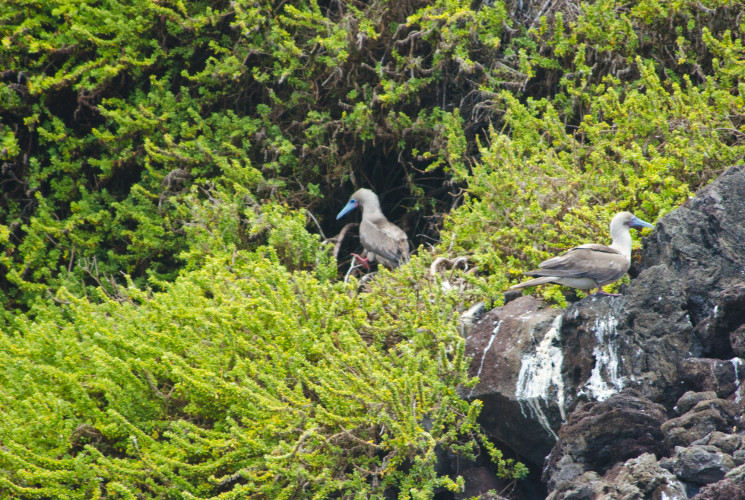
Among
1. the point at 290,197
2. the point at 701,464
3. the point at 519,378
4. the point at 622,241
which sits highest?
the point at 622,241

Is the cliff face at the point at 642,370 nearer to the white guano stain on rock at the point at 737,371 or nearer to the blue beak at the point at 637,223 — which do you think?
the white guano stain on rock at the point at 737,371

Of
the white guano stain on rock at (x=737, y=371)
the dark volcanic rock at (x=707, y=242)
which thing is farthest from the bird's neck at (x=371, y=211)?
the white guano stain on rock at (x=737, y=371)

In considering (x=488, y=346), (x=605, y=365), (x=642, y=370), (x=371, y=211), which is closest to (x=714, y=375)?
(x=642, y=370)

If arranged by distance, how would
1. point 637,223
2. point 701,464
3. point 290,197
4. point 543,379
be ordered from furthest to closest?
1. point 290,197
2. point 637,223
3. point 543,379
4. point 701,464

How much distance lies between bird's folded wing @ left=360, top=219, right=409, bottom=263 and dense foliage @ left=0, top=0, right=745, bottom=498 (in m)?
0.43

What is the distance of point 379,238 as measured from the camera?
8570 mm

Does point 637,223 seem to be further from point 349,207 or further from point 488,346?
point 349,207

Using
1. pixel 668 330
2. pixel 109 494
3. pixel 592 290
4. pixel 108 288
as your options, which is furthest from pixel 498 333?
pixel 108 288

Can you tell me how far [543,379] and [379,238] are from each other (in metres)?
3.40

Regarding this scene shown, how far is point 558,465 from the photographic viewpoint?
15.4 ft

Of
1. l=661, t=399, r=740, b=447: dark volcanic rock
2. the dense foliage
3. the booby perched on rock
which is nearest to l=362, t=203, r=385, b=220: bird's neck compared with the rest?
the booby perched on rock

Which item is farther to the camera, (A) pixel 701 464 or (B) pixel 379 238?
Answer: (B) pixel 379 238

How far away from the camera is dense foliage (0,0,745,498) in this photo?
17.5 ft

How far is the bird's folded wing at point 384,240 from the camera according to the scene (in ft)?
27.4
